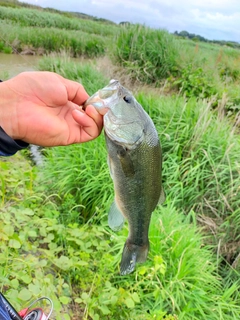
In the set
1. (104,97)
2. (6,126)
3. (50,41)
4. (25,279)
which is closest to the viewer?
(104,97)

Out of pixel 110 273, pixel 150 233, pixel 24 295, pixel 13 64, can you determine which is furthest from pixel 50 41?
pixel 24 295

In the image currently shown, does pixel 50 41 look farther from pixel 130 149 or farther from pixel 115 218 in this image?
pixel 130 149

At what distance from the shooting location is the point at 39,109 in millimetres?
1586

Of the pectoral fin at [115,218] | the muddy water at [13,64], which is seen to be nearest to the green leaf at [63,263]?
the pectoral fin at [115,218]

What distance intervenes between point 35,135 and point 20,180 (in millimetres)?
2092

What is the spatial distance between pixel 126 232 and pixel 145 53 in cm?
673

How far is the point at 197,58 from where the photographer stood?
9.44 m

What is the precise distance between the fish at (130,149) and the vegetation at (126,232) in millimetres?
784

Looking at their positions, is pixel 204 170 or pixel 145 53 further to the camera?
pixel 145 53

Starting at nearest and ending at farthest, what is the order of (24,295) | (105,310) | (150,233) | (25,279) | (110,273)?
(24,295) < (25,279) < (105,310) < (110,273) < (150,233)

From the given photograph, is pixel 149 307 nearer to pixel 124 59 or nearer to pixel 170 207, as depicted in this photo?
pixel 170 207

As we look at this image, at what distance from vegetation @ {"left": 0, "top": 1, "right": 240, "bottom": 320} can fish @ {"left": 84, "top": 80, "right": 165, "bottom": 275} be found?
2.57 ft

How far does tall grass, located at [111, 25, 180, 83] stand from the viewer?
28.2 ft

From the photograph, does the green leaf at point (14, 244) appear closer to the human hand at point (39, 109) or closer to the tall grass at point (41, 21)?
the human hand at point (39, 109)
